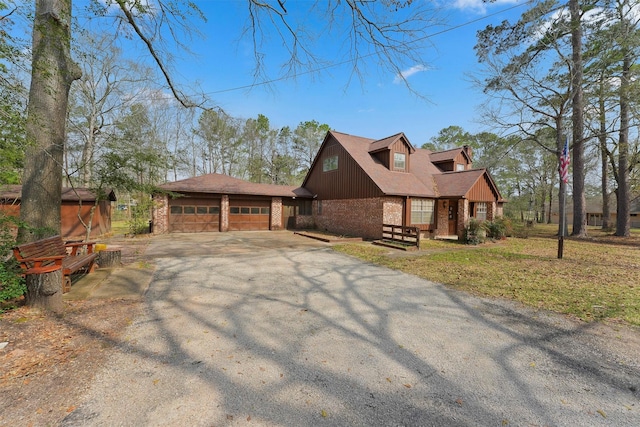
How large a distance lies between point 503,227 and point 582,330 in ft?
41.2

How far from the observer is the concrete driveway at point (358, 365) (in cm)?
231

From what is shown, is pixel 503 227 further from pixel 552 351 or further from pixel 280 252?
pixel 552 351

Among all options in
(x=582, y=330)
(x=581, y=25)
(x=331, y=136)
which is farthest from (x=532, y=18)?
(x=582, y=330)

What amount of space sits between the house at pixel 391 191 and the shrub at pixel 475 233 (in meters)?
0.76

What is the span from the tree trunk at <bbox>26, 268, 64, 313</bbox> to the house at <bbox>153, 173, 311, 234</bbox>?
38.1 ft

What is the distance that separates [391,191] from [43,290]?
1313 centimetres

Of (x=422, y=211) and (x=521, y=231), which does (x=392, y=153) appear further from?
(x=521, y=231)

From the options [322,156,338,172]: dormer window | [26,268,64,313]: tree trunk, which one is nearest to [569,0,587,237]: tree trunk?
[322,156,338,172]: dormer window

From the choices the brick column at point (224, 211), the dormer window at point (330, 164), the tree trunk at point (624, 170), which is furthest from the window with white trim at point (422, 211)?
the tree trunk at point (624, 170)

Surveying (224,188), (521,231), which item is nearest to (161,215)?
(224,188)

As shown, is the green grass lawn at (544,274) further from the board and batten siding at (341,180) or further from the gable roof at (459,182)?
the board and batten siding at (341,180)

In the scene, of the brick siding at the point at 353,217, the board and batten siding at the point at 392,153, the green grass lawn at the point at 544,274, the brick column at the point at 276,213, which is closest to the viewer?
the green grass lawn at the point at 544,274

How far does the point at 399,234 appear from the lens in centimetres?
1314

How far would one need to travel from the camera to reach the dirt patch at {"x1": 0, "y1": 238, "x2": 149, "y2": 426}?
232 centimetres
